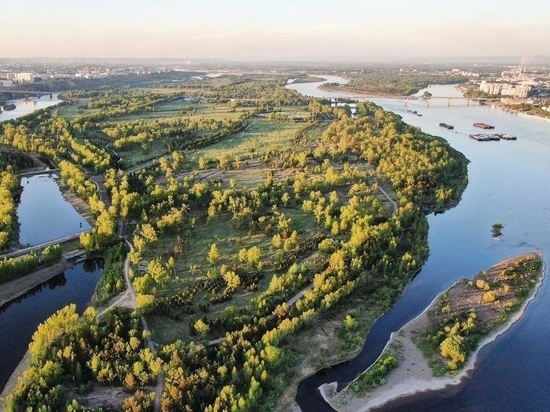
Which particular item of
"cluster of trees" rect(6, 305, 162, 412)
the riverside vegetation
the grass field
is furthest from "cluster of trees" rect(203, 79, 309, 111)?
"cluster of trees" rect(6, 305, 162, 412)

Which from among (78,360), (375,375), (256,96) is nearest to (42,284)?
(78,360)

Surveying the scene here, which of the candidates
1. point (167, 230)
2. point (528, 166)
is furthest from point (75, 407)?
point (528, 166)

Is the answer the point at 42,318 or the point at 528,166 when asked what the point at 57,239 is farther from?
the point at 528,166

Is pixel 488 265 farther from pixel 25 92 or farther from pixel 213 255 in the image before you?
pixel 25 92

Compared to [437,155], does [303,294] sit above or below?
below

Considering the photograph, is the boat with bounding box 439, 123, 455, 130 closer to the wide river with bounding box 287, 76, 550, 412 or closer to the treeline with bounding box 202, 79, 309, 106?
the wide river with bounding box 287, 76, 550, 412

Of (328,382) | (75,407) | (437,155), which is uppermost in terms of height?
(437,155)
